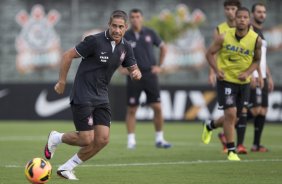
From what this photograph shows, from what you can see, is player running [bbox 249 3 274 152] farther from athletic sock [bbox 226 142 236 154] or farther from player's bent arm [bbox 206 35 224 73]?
athletic sock [bbox 226 142 236 154]

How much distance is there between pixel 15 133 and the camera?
67.5 feet

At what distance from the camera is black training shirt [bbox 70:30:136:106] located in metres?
11.0

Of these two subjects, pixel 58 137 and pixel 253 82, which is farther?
pixel 253 82

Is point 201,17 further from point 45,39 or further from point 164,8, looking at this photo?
point 45,39

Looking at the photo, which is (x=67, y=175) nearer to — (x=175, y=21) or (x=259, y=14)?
(x=259, y=14)

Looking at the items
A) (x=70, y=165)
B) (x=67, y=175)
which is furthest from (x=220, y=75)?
(x=67, y=175)

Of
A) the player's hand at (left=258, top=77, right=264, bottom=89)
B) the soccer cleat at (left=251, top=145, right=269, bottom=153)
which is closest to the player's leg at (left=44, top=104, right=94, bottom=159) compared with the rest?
the player's hand at (left=258, top=77, right=264, bottom=89)

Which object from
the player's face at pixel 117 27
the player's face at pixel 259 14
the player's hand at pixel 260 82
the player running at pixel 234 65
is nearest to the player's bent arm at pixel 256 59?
the player running at pixel 234 65

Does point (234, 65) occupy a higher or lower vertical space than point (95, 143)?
higher

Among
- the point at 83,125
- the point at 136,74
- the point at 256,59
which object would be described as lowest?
the point at 83,125

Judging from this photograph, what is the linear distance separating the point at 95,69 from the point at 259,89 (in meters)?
5.53

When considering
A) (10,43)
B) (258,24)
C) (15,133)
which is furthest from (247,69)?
(10,43)

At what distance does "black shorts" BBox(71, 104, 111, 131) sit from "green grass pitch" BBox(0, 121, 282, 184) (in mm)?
657

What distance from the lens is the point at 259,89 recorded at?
52.1ft
